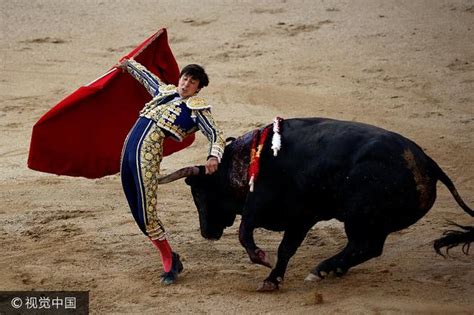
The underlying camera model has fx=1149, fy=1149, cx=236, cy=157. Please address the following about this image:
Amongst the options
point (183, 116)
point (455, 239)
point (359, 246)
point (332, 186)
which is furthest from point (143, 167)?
point (455, 239)

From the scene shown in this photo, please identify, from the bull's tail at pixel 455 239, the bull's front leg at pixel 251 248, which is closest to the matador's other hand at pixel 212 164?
the bull's front leg at pixel 251 248

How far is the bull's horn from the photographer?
7270 mm

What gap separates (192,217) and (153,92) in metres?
1.57

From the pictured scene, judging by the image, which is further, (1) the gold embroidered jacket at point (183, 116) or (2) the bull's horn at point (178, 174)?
(2) the bull's horn at point (178, 174)

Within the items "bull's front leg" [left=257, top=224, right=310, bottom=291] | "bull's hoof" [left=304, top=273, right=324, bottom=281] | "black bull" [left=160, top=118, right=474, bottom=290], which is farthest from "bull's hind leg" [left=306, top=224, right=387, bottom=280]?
"bull's front leg" [left=257, top=224, right=310, bottom=291]

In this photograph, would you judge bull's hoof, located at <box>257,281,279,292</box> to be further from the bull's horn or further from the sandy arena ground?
the bull's horn

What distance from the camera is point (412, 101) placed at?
11.2 m

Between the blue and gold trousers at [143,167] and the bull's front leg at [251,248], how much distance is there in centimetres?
57

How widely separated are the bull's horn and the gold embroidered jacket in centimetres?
22

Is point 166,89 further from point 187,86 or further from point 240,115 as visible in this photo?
point 240,115

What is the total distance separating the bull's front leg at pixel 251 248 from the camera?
7.05 metres

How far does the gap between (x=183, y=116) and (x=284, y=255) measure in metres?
1.08

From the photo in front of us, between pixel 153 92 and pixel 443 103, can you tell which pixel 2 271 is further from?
pixel 443 103

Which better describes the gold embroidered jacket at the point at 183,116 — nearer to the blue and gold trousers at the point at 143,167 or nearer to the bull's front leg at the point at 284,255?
the blue and gold trousers at the point at 143,167
